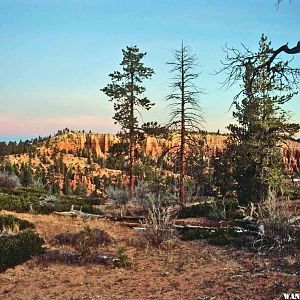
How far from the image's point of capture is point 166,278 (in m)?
7.97

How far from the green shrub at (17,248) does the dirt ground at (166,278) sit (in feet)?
0.60

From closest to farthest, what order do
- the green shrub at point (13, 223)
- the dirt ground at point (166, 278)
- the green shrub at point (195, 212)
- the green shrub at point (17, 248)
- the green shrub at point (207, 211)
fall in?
the dirt ground at point (166, 278), the green shrub at point (17, 248), the green shrub at point (13, 223), the green shrub at point (207, 211), the green shrub at point (195, 212)

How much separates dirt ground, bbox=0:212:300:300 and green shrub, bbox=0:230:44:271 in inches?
7.3

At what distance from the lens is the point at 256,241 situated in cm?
980

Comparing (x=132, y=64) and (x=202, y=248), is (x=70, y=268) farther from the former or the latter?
(x=132, y=64)

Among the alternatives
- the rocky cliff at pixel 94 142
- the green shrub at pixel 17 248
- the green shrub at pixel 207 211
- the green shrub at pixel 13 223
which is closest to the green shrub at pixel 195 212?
the green shrub at pixel 207 211

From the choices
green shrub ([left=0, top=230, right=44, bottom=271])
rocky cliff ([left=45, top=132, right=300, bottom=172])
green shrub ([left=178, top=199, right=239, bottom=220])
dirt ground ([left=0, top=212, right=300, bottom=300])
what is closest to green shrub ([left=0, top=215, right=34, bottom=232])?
green shrub ([left=0, top=230, right=44, bottom=271])

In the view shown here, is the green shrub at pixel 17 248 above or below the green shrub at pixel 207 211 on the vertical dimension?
below

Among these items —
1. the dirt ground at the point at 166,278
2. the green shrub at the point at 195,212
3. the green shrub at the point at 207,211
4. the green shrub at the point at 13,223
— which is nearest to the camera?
the dirt ground at the point at 166,278

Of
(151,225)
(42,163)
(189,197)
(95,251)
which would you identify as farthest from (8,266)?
(42,163)

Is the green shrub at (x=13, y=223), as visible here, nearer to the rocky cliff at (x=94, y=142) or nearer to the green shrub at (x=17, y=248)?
the green shrub at (x=17, y=248)

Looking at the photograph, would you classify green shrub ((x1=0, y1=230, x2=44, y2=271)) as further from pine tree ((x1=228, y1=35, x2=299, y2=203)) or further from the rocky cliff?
the rocky cliff

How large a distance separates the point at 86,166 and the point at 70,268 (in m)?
105

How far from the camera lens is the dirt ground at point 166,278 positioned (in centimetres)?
691
